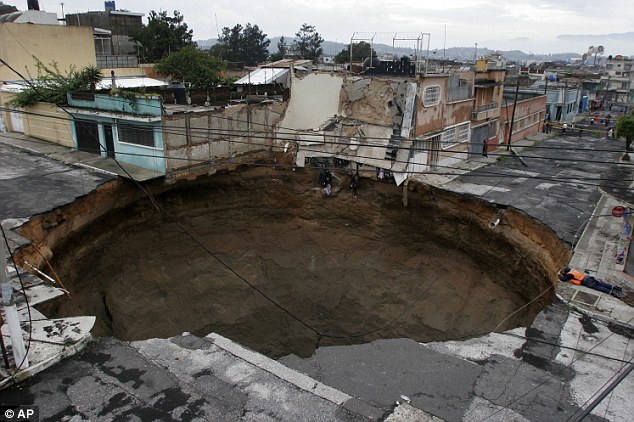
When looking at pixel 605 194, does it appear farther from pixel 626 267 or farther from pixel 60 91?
pixel 60 91

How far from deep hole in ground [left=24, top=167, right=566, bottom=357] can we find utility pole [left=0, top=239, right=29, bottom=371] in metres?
6.50

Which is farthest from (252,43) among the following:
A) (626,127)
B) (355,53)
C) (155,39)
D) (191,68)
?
(626,127)

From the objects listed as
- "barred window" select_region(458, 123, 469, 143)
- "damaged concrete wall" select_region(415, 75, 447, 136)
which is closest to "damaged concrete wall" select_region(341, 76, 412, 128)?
"damaged concrete wall" select_region(415, 75, 447, 136)

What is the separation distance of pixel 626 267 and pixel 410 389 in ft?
26.0

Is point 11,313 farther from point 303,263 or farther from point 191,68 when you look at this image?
point 191,68

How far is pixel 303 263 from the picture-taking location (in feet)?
66.2

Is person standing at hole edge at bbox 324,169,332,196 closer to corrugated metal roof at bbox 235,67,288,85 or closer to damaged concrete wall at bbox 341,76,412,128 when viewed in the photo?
damaged concrete wall at bbox 341,76,412,128

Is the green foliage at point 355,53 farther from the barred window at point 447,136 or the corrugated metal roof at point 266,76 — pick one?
the barred window at point 447,136

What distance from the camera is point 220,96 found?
22.8 m

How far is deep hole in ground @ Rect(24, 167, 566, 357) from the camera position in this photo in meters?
15.2

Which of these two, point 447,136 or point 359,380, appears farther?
point 447,136

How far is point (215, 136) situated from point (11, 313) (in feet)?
39.3

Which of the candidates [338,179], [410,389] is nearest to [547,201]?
[338,179]

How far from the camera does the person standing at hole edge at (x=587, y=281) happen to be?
35.4 feet
